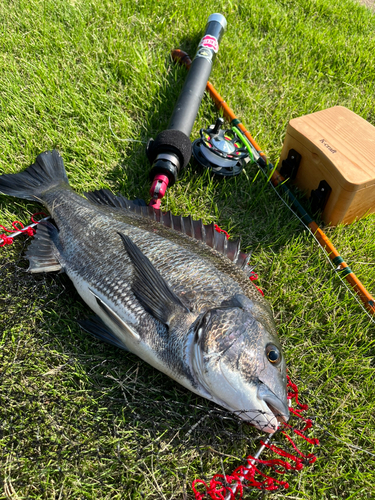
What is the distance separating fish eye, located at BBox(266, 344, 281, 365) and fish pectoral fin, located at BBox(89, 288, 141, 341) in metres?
0.73

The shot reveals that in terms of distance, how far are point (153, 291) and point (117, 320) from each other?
27cm

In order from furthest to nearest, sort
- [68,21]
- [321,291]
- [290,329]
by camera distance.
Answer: [68,21], [321,291], [290,329]

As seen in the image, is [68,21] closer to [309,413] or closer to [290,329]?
[290,329]

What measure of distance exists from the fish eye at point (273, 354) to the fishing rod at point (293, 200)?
122 centimetres

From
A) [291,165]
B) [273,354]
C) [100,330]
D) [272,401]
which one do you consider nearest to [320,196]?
[291,165]

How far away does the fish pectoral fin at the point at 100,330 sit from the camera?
239 centimetres

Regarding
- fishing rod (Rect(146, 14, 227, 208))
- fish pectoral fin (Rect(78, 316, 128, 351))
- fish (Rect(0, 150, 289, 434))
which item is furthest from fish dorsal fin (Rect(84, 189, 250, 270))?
fish pectoral fin (Rect(78, 316, 128, 351))

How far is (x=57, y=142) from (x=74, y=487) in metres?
2.81

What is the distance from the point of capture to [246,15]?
17.9 ft

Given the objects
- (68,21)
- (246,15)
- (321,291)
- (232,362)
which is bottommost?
(321,291)

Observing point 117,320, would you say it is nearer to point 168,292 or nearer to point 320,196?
point 168,292

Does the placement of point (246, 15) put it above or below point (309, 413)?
above

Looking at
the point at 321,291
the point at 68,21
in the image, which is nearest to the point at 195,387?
the point at 321,291

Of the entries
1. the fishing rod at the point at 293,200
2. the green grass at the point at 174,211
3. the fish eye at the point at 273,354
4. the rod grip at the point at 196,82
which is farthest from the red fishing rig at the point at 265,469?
the rod grip at the point at 196,82
